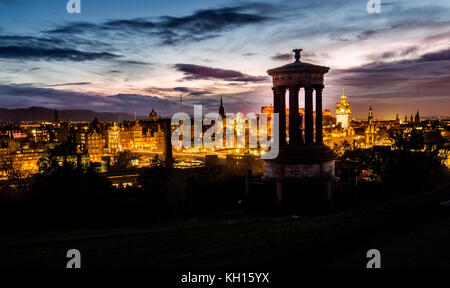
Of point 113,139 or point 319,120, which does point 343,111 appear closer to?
point 113,139

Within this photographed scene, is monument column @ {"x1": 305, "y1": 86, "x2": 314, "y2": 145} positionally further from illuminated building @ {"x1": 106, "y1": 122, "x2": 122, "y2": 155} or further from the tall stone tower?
illuminated building @ {"x1": 106, "y1": 122, "x2": 122, "y2": 155}

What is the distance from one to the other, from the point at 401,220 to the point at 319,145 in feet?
28.0

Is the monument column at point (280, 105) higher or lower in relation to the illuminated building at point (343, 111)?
lower

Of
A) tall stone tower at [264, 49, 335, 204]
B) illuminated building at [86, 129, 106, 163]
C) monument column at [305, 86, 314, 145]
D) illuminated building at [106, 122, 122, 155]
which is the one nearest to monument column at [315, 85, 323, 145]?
tall stone tower at [264, 49, 335, 204]

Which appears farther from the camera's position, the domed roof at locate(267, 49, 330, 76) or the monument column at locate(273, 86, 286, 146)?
the monument column at locate(273, 86, 286, 146)

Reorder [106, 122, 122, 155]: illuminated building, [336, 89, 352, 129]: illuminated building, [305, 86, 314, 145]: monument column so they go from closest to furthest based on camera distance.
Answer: [305, 86, 314, 145]: monument column, [106, 122, 122, 155]: illuminated building, [336, 89, 352, 129]: illuminated building

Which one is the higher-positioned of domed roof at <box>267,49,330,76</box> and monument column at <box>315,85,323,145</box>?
domed roof at <box>267,49,330,76</box>

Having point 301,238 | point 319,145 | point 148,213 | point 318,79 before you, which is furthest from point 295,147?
point 301,238

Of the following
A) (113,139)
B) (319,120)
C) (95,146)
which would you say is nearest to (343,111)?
(113,139)

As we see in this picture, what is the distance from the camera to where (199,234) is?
9.34 metres

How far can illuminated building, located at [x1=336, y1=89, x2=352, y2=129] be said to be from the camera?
506 feet

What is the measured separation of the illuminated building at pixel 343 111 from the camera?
154 m

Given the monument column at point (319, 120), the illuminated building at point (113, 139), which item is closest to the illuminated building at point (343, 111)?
the illuminated building at point (113, 139)

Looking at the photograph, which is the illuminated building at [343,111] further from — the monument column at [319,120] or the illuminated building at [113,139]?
the monument column at [319,120]
